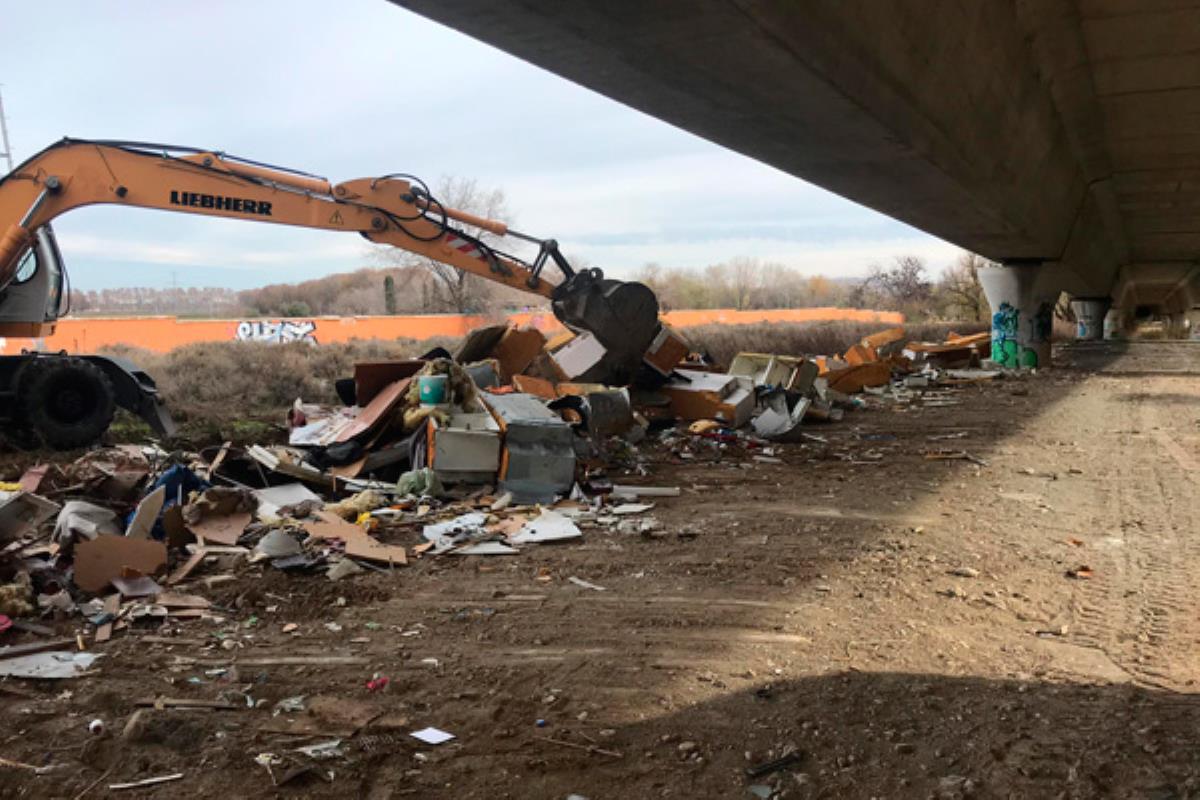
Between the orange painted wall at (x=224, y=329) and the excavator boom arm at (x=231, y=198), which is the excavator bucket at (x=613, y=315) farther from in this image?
the orange painted wall at (x=224, y=329)

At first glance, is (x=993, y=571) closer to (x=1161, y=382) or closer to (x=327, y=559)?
(x=327, y=559)

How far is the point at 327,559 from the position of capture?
6672mm

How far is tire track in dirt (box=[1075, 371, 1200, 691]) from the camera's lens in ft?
15.4

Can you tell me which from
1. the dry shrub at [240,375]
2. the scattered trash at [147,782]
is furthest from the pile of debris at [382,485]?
the dry shrub at [240,375]

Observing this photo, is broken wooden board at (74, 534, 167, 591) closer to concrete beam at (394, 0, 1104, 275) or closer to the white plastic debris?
the white plastic debris

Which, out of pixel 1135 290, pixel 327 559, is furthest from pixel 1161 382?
pixel 1135 290

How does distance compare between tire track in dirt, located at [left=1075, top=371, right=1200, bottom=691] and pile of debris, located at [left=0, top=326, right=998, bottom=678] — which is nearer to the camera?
tire track in dirt, located at [left=1075, top=371, right=1200, bottom=691]

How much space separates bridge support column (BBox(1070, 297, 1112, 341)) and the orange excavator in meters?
44.6

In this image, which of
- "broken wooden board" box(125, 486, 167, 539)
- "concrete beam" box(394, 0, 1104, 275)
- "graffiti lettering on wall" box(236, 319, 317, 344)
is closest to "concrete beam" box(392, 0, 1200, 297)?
"concrete beam" box(394, 0, 1104, 275)

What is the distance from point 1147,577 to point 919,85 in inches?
179

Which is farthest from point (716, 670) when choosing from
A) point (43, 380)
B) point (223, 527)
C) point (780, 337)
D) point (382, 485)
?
point (780, 337)

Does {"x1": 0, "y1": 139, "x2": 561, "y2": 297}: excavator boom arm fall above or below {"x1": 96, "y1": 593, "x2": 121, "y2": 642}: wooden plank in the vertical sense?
above

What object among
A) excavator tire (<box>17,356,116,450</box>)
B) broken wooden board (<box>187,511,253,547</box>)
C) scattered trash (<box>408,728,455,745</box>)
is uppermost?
excavator tire (<box>17,356,116,450</box>)

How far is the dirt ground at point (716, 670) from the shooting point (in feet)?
11.7
